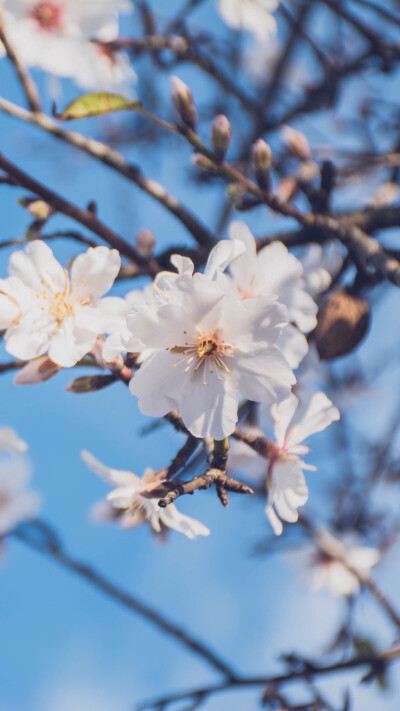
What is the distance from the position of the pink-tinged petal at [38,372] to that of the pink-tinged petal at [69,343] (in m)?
0.03

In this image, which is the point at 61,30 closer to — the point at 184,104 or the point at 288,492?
the point at 184,104

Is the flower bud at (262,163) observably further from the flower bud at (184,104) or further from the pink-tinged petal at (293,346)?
the pink-tinged petal at (293,346)

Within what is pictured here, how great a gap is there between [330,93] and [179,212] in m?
1.00

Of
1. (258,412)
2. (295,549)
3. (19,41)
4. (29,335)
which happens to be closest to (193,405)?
(29,335)

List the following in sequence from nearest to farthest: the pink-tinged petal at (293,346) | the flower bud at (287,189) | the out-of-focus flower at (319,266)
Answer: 1. the pink-tinged petal at (293,346)
2. the out-of-focus flower at (319,266)
3. the flower bud at (287,189)

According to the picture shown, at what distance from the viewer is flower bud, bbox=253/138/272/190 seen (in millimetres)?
1236

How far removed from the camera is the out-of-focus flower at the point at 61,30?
164cm

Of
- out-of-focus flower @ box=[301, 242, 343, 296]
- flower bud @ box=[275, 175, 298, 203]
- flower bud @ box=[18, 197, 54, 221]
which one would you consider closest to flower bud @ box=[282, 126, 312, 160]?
flower bud @ box=[275, 175, 298, 203]

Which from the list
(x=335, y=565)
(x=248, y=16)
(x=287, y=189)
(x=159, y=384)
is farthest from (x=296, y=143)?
(x=335, y=565)

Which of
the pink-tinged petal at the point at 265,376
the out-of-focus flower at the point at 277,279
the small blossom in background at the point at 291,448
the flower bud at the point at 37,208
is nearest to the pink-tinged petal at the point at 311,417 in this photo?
the small blossom in background at the point at 291,448

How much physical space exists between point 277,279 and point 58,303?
1.38 feet

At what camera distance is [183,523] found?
1.07 m

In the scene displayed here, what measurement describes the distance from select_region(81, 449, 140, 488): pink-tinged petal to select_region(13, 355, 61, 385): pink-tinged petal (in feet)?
0.64

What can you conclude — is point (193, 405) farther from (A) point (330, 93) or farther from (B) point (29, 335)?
(A) point (330, 93)
